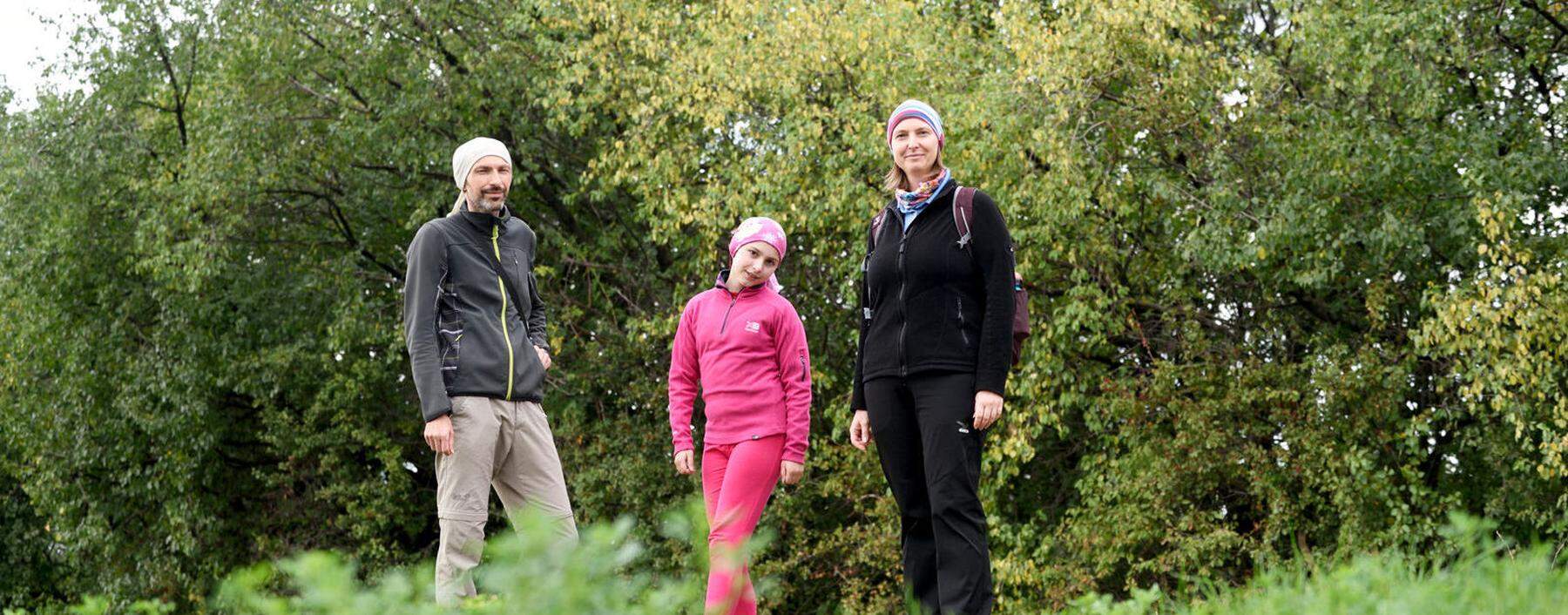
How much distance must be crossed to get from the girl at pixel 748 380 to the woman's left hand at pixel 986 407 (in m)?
0.99

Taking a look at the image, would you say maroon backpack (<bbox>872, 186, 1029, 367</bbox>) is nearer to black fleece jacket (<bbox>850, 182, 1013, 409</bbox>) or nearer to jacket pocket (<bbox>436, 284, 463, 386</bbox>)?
black fleece jacket (<bbox>850, 182, 1013, 409</bbox>)

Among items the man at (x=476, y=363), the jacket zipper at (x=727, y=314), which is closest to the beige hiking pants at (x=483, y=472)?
the man at (x=476, y=363)

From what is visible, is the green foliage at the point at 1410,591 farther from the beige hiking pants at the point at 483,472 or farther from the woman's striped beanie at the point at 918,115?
the beige hiking pants at the point at 483,472

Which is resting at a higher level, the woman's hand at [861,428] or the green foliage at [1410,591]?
the woman's hand at [861,428]

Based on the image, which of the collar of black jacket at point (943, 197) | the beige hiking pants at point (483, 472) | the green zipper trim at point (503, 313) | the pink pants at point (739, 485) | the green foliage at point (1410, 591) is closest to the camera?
the green foliage at point (1410, 591)

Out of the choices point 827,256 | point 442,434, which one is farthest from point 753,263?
point 827,256

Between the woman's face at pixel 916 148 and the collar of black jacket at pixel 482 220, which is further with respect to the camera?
the collar of black jacket at pixel 482 220

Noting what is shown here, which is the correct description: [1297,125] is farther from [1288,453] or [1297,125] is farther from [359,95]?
[359,95]

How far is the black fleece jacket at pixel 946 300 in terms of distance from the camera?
184 inches

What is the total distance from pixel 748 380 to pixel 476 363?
934 mm

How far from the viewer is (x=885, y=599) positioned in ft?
47.2

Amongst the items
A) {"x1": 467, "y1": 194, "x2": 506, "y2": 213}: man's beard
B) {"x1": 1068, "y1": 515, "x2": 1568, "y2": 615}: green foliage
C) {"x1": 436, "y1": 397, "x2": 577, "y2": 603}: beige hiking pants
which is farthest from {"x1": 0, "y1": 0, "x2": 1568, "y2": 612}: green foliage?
{"x1": 467, "y1": 194, "x2": 506, "y2": 213}: man's beard

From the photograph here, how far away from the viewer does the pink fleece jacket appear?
5.54m

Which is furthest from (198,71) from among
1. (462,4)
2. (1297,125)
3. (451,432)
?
(451,432)
